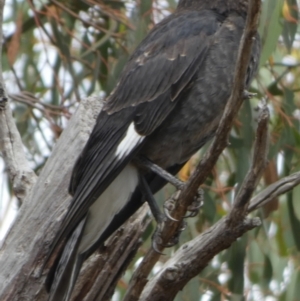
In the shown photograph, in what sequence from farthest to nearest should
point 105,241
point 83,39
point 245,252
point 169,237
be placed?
point 83,39 < point 245,252 < point 105,241 < point 169,237

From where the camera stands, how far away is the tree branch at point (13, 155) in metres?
2.43

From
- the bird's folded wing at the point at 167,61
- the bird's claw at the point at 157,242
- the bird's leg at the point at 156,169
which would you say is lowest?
the bird's claw at the point at 157,242

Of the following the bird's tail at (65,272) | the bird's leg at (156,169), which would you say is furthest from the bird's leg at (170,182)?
the bird's tail at (65,272)

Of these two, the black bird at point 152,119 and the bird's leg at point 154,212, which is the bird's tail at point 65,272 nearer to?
the black bird at point 152,119

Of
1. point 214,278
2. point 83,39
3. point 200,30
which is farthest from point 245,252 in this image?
point 83,39

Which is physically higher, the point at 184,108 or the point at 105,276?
the point at 184,108

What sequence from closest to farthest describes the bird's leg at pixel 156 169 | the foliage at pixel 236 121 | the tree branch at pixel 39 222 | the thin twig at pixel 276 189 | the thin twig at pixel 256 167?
the thin twig at pixel 256 167, the thin twig at pixel 276 189, the tree branch at pixel 39 222, the bird's leg at pixel 156 169, the foliage at pixel 236 121

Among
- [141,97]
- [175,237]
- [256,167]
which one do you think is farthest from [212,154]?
[141,97]

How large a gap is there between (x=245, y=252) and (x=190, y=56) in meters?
0.73

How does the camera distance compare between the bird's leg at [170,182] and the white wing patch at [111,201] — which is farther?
the white wing patch at [111,201]

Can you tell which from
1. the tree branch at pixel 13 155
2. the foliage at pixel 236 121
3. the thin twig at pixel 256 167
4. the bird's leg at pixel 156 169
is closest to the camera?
the thin twig at pixel 256 167

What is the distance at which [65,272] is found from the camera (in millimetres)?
2148

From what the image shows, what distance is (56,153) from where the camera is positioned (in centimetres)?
238

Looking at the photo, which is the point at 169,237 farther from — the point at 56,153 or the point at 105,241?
the point at 56,153
